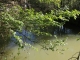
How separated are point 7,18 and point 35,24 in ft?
2.36

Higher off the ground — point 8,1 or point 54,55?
point 8,1

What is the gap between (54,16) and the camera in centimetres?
501

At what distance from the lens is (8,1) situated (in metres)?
7.42

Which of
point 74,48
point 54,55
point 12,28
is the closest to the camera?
point 12,28

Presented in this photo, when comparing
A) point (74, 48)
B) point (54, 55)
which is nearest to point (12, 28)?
point (54, 55)

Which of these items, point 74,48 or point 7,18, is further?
point 74,48

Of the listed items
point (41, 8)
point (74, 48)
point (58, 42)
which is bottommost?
point (74, 48)

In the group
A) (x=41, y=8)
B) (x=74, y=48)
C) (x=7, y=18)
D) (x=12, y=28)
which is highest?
(x=7, y=18)

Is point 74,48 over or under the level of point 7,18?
under

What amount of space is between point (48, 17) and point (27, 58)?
3.24m

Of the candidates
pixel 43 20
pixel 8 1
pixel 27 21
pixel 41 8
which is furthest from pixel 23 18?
pixel 41 8

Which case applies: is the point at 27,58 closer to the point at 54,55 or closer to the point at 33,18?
the point at 54,55

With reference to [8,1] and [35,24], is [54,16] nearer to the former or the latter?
[35,24]

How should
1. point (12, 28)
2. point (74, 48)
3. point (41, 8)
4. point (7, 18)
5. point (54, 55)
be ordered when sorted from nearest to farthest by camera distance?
point (7, 18), point (12, 28), point (54, 55), point (74, 48), point (41, 8)
